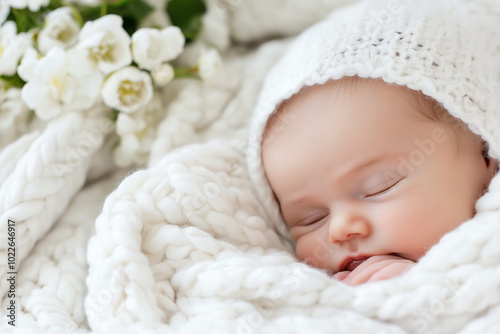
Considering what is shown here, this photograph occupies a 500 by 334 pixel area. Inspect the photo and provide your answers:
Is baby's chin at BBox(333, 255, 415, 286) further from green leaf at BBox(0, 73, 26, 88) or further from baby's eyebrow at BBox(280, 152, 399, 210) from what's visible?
green leaf at BBox(0, 73, 26, 88)

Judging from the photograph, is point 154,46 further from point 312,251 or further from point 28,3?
point 312,251

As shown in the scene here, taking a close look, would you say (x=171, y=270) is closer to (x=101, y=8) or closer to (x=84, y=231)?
(x=84, y=231)

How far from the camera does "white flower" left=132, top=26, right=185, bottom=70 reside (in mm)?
1399

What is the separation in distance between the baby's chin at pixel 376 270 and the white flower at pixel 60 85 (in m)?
0.76

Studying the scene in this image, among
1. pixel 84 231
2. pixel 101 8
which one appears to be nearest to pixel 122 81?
pixel 101 8

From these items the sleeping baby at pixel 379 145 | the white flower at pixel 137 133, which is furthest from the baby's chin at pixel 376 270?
the white flower at pixel 137 133

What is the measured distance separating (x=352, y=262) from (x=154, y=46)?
739 millimetres

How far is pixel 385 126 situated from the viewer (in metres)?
1.15

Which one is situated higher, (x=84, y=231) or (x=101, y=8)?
(x=101, y=8)

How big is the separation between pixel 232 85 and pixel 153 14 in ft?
1.01

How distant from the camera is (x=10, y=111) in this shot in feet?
4.72

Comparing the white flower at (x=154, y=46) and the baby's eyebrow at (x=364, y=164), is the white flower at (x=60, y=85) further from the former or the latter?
the baby's eyebrow at (x=364, y=164)

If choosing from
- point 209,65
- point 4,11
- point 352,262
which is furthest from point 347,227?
point 4,11

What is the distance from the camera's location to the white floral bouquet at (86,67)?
135cm
